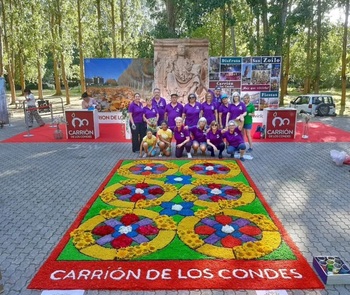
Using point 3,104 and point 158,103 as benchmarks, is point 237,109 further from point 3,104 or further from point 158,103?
point 3,104

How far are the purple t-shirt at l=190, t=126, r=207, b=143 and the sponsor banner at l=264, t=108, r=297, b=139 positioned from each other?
3.63 m

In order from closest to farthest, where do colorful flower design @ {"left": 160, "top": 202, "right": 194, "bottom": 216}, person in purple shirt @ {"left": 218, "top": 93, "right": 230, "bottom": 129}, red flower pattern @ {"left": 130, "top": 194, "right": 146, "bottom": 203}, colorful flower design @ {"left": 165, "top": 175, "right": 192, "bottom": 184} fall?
colorful flower design @ {"left": 160, "top": 202, "right": 194, "bottom": 216}, red flower pattern @ {"left": 130, "top": 194, "right": 146, "bottom": 203}, colorful flower design @ {"left": 165, "top": 175, "right": 192, "bottom": 184}, person in purple shirt @ {"left": 218, "top": 93, "right": 230, "bottom": 129}

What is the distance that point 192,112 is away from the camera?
9492 millimetres

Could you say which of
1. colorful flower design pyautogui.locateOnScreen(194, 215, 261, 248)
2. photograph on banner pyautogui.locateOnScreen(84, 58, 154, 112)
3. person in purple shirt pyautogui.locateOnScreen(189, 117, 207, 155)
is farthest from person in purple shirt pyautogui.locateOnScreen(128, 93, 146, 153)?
photograph on banner pyautogui.locateOnScreen(84, 58, 154, 112)

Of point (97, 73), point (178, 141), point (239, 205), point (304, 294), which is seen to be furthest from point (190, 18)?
point (304, 294)

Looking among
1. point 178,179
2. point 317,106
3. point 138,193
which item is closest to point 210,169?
point 178,179

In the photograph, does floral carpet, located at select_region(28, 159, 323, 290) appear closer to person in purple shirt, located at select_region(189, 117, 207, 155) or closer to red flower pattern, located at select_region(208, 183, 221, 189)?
red flower pattern, located at select_region(208, 183, 221, 189)

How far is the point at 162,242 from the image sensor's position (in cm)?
479

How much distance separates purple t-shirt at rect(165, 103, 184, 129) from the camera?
9.69 meters

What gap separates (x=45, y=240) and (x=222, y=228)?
2.77 meters

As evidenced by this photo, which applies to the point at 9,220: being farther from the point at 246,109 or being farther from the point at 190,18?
the point at 190,18

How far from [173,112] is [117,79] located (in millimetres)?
6115

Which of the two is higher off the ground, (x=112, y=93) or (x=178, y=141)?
(x=112, y=93)

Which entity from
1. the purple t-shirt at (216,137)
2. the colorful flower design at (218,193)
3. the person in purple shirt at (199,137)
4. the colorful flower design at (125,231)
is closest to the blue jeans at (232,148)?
the purple t-shirt at (216,137)
